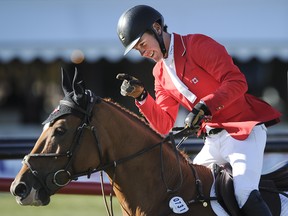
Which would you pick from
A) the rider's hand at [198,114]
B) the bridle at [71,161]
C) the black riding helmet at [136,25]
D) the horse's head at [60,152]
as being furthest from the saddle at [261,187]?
the black riding helmet at [136,25]

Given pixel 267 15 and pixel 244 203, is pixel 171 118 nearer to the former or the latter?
pixel 244 203

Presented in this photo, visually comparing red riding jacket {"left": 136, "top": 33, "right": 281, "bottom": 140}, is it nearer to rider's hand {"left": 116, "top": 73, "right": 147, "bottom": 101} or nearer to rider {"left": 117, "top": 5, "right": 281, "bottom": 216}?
rider {"left": 117, "top": 5, "right": 281, "bottom": 216}

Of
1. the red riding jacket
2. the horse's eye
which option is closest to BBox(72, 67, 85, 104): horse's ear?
the horse's eye

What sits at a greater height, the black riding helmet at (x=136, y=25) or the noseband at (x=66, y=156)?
the black riding helmet at (x=136, y=25)

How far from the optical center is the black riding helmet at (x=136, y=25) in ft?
15.2

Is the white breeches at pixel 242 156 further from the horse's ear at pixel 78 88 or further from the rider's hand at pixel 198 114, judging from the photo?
the horse's ear at pixel 78 88

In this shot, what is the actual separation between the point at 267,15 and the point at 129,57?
14.0 feet

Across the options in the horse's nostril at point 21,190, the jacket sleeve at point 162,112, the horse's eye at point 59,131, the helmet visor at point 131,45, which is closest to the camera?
the horse's nostril at point 21,190

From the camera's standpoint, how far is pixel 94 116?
4395 millimetres

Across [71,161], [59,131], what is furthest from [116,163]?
[59,131]

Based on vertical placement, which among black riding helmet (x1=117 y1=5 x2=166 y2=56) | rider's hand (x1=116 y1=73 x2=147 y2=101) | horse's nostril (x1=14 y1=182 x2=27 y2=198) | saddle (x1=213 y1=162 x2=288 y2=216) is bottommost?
saddle (x1=213 y1=162 x2=288 y2=216)

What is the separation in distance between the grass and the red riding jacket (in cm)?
426

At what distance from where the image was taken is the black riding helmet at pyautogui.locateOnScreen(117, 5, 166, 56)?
4633 millimetres

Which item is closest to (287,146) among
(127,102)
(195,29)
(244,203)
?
(244,203)
